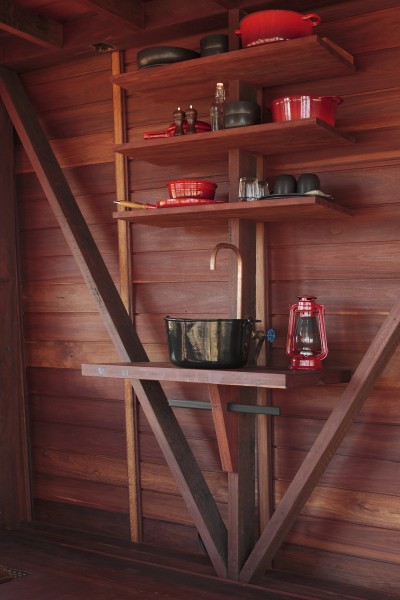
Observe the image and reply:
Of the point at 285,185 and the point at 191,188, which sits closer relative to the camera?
the point at 285,185

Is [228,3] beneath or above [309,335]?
above

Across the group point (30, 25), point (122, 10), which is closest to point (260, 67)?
point (122, 10)

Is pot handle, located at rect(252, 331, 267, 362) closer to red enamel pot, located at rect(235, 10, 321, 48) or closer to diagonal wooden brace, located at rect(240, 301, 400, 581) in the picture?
diagonal wooden brace, located at rect(240, 301, 400, 581)

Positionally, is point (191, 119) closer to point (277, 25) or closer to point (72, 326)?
point (277, 25)

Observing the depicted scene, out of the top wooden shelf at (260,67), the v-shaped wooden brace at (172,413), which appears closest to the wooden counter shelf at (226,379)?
the v-shaped wooden brace at (172,413)

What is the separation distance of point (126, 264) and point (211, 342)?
93 cm

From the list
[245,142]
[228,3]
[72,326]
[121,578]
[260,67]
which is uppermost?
[228,3]

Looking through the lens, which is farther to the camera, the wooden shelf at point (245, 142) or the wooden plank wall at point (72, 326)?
the wooden plank wall at point (72, 326)

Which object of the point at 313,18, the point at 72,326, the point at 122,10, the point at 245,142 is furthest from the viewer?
the point at 72,326

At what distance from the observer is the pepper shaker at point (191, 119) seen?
325 centimetres

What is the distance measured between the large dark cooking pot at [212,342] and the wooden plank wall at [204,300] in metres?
0.39

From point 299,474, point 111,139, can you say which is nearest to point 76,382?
point 111,139

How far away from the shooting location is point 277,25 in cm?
295

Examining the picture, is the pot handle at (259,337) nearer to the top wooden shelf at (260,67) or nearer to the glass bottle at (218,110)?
the glass bottle at (218,110)
